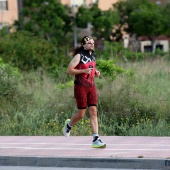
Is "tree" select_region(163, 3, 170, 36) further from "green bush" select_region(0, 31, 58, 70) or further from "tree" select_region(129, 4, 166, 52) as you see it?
"green bush" select_region(0, 31, 58, 70)

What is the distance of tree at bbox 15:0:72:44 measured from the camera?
50.4 m

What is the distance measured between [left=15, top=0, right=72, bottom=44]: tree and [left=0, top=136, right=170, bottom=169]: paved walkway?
38.1 meters

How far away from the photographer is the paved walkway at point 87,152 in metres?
9.91

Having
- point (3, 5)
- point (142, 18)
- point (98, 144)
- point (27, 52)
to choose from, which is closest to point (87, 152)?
point (98, 144)

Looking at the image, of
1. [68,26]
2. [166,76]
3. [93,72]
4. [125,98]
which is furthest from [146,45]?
[93,72]

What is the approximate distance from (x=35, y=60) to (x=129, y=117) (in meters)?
11.6

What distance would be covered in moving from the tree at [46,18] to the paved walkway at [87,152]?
125 ft

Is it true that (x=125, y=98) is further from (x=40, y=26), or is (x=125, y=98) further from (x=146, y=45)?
(x=146, y=45)

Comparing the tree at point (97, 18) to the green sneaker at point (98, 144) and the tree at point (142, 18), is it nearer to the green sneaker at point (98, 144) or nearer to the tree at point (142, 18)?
the tree at point (142, 18)

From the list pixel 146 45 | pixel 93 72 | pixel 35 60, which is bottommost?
pixel 146 45

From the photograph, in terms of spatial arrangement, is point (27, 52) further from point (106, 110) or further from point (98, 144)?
point (98, 144)

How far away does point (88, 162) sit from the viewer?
1010 cm

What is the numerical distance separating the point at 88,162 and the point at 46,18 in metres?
41.9

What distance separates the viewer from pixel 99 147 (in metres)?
11.1
